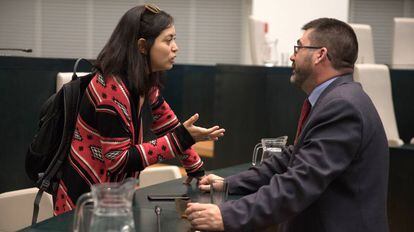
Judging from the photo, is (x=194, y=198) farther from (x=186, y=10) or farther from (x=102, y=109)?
(x=186, y=10)

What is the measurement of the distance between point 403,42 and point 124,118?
4.70 meters

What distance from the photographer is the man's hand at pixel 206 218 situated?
6.47 feet

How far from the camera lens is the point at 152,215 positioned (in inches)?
85.3

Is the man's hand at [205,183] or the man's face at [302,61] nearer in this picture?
the man's face at [302,61]

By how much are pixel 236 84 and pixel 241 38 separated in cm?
328

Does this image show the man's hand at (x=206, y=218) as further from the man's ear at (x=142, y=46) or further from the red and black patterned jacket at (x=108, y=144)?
the man's ear at (x=142, y=46)

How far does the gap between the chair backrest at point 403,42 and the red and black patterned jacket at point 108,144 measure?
4321 millimetres

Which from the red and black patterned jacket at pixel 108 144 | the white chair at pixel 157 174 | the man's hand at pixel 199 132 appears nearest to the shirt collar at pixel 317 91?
the man's hand at pixel 199 132

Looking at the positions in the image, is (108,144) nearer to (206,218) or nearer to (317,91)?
(206,218)

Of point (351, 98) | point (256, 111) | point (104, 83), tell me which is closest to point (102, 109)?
point (104, 83)

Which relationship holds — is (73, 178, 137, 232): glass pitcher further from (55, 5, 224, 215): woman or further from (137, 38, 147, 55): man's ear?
(137, 38, 147, 55): man's ear

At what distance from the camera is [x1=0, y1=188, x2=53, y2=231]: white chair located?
2.96 m

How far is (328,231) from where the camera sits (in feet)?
6.81

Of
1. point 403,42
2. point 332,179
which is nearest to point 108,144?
point 332,179
